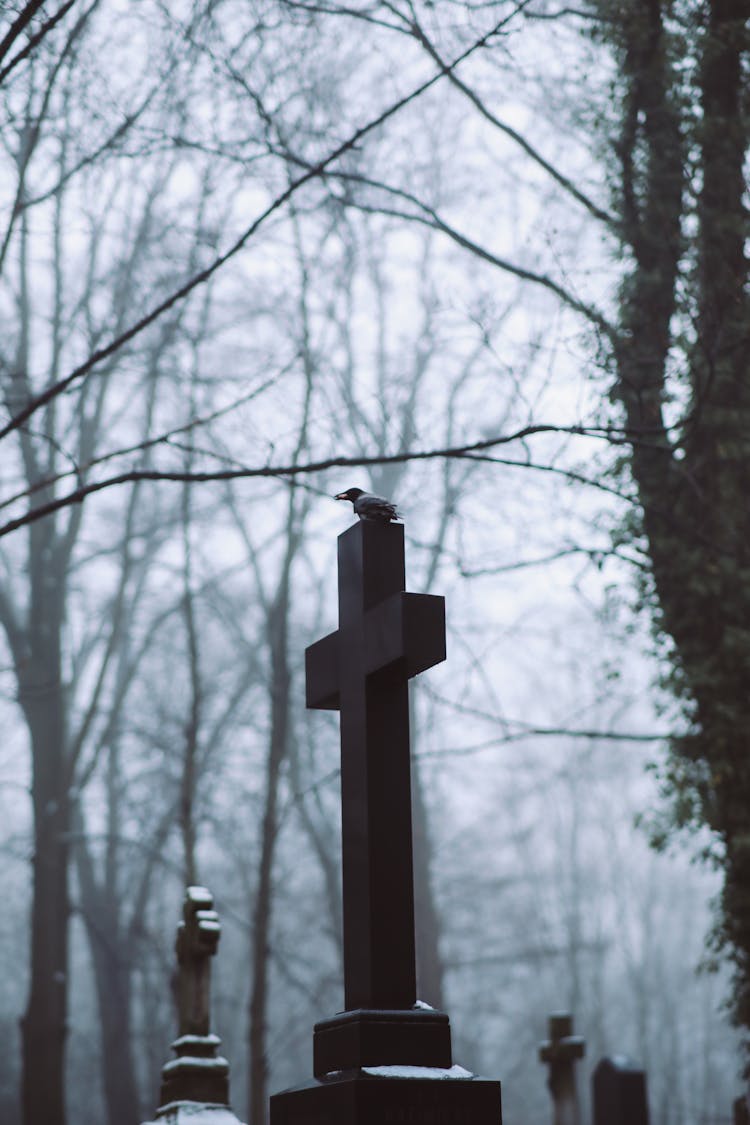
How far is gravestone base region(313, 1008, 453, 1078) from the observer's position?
3.12m

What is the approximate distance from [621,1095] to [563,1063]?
6.64 ft

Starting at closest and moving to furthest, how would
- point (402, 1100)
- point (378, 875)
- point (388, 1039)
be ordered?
point (402, 1100)
point (388, 1039)
point (378, 875)

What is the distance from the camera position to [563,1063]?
10156 mm

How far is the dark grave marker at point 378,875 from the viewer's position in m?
3.04

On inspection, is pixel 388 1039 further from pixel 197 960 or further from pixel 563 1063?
pixel 563 1063

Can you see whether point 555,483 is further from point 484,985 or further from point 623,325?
point 484,985

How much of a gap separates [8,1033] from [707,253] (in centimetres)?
2438

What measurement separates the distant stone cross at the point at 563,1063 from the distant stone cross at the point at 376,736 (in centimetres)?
710

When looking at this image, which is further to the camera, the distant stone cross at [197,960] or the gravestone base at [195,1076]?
the distant stone cross at [197,960]

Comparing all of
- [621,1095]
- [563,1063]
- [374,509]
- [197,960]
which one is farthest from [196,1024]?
[374,509]

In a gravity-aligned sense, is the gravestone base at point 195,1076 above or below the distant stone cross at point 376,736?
below

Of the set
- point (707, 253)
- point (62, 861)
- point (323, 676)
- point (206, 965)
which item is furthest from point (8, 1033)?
point (323, 676)

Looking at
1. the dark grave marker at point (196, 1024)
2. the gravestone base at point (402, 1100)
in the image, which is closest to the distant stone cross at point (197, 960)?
the dark grave marker at point (196, 1024)

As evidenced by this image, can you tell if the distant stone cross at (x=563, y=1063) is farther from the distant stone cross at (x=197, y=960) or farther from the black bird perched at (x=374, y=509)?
the black bird perched at (x=374, y=509)
